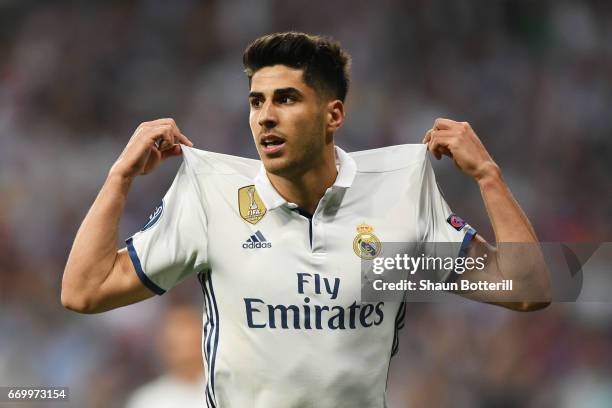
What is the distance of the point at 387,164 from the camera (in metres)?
2.67

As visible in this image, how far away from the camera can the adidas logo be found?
2.47 m

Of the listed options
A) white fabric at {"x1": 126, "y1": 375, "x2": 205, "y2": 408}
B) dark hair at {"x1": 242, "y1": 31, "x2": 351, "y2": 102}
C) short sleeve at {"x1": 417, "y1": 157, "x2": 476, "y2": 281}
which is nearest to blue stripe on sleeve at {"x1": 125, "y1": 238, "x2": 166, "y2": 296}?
dark hair at {"x1": 242, "y1": 31, "x2": 351, "y2": 102}

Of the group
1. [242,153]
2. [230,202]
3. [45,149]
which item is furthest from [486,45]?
[230,202]

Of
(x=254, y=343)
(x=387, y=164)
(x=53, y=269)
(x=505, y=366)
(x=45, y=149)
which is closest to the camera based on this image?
(x=254, y=343)

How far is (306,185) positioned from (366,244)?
0.86ft

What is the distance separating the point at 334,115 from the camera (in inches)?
104

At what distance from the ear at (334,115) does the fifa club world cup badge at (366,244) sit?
1.13 feet

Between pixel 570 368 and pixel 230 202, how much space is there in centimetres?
274

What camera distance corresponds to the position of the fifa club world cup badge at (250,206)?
2.51 meters

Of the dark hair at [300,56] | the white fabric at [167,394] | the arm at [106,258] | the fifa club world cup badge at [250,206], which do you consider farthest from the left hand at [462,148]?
the white fabric at [167,394]

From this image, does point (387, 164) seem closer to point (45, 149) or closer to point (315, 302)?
point (315, 302)

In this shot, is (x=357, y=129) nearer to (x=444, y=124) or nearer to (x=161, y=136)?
(x=444, y=124)

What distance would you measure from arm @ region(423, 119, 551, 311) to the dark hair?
0.39 metres

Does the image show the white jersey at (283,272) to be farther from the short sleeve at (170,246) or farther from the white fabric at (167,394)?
the white fabric at (167,394)
